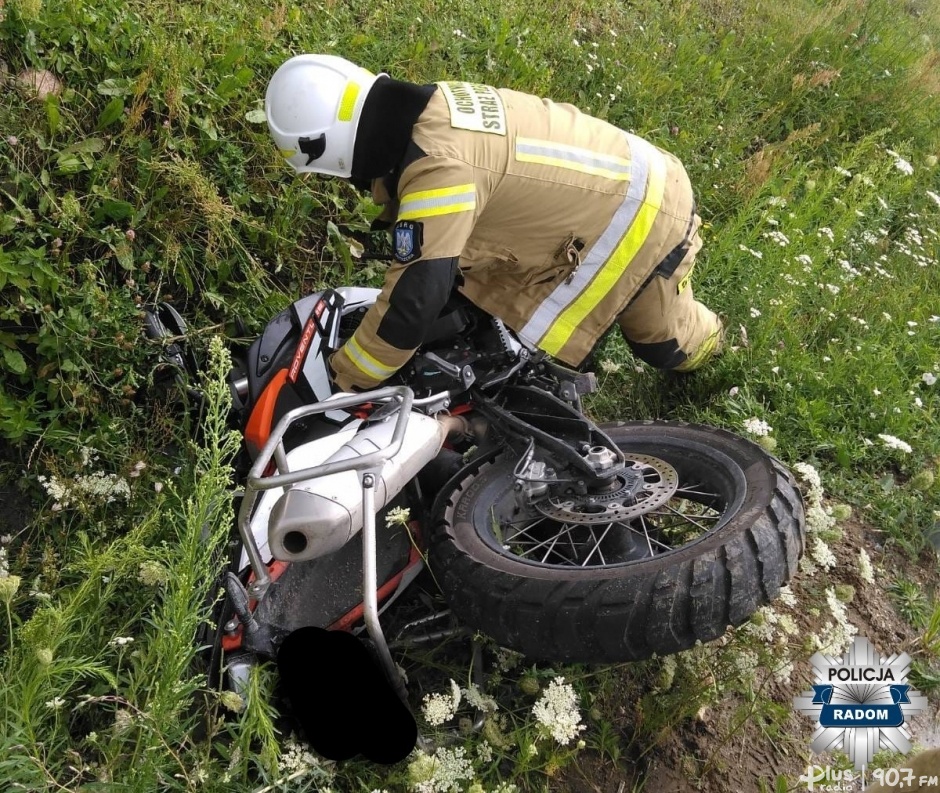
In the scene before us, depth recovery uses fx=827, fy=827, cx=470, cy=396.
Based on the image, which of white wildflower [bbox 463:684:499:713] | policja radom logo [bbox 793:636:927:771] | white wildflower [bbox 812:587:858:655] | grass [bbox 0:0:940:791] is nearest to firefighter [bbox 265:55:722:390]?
grass [bbox 0:0:940:791]

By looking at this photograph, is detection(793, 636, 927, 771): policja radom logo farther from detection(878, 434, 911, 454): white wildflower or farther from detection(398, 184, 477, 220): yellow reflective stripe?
detection(398, 184, 477, 220): yellow reflective stripe

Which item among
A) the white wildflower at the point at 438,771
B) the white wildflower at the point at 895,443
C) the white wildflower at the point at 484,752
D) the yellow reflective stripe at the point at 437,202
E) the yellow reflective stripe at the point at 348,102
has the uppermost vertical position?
the yellow reflective stripe at the point at 348,102

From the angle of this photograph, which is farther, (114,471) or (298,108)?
(114,471)

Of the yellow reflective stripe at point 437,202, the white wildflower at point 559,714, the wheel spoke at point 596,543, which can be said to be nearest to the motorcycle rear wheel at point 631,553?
the wheel spoke at point 596,543

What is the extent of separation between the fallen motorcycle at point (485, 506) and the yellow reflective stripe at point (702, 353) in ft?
2.79

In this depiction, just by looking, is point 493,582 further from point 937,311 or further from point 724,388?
point 937,311

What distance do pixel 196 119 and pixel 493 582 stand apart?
2.54m

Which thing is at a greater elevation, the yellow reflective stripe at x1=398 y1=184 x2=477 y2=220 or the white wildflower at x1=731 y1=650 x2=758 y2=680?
the yellow reflective stripe at x1=398 y1=184 x2=477 y2=220

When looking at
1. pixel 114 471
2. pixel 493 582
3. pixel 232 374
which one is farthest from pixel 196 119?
pixel 493 582

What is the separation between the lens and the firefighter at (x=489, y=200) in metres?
2.72

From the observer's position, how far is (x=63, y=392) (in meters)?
3.13

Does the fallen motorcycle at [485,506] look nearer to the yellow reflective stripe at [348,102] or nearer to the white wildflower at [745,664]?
the white wildflower at [745,664]

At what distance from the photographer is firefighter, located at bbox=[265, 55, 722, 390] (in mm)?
2725

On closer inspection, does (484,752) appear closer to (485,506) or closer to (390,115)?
(485,506)
